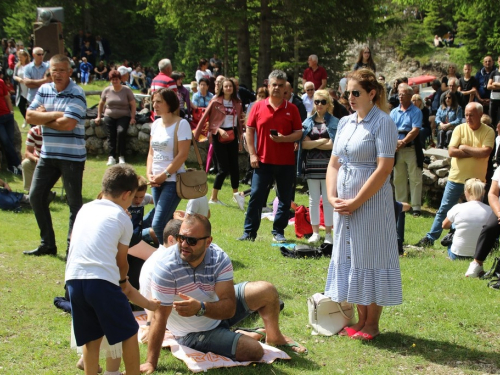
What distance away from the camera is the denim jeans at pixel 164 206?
661 cm

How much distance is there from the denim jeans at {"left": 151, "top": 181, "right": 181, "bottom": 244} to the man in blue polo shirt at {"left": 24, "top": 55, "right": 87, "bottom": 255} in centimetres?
97

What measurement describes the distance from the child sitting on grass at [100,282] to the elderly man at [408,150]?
Answer: 302 inches

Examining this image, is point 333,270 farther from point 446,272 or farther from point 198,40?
point 198,40

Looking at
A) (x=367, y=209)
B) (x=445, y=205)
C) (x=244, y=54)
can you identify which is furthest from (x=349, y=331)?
(x=244, y=54)

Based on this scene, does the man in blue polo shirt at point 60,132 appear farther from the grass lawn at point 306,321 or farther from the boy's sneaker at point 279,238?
the boy's sneaker at point 279,238

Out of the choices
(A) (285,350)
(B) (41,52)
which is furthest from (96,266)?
(B) (41,52)

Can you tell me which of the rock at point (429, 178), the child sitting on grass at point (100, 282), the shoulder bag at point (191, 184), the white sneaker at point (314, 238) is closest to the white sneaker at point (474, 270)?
the white sneaker at point (314, 238)

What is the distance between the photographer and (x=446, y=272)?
7.39 metres

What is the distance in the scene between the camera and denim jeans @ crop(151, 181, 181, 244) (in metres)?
6.61

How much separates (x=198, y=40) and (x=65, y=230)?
25.3 m

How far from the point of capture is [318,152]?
28.2 ft

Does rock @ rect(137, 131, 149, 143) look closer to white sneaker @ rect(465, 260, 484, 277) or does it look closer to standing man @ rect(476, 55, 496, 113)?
standing man @ rect(476, 55, 496, 113)

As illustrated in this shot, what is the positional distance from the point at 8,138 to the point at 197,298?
28.2ft

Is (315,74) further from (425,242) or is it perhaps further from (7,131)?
(425,242)
